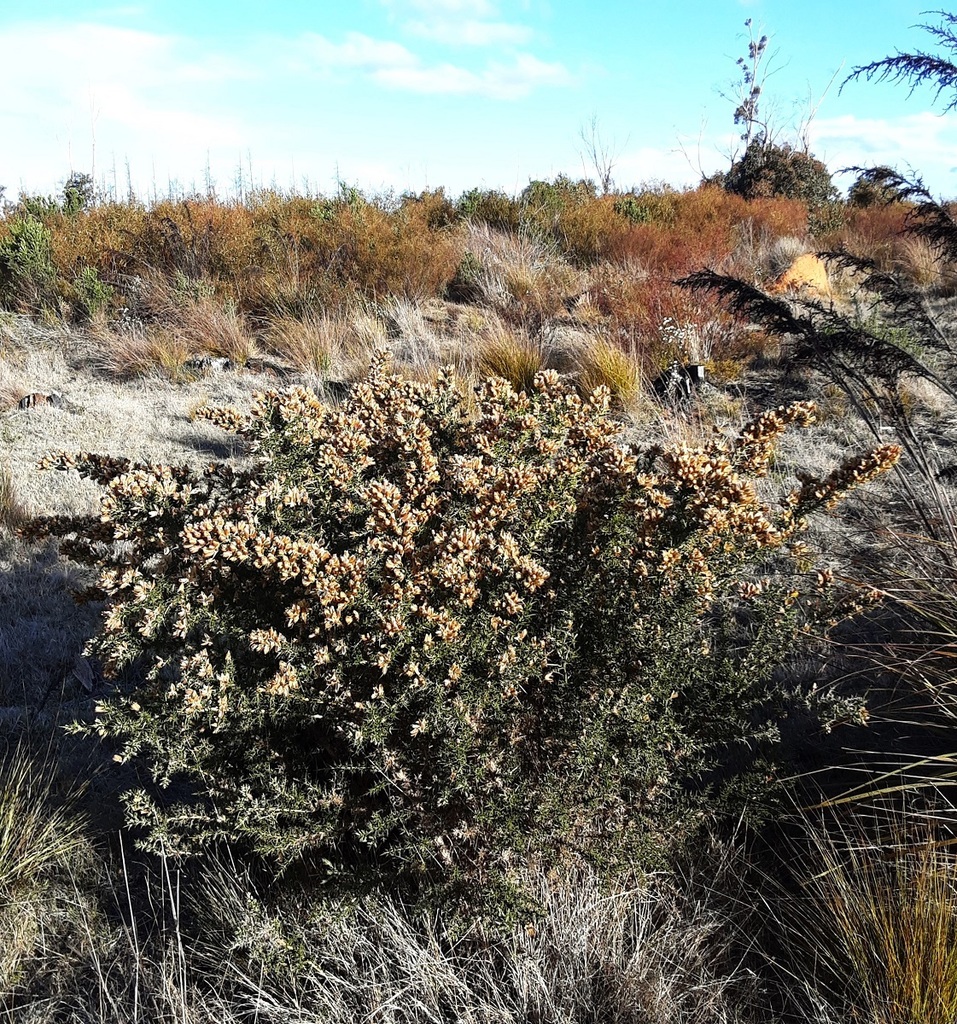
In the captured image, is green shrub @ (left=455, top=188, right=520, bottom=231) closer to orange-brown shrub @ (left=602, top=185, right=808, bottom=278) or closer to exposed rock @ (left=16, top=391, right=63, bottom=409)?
orange-brown shrub @ (left=602, top=185, right=808, bottom=278)

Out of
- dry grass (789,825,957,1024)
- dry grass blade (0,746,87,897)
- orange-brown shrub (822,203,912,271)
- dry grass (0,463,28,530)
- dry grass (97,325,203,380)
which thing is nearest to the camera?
dry grass (789,825,957,1024)

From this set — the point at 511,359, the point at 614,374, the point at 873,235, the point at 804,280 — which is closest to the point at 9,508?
the point at 511,359

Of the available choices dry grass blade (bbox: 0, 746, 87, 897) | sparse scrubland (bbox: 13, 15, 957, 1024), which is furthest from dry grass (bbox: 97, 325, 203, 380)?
dry grass blade (bbox: 0, 746, 87, 897)

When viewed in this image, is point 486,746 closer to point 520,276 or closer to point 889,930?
point 889,930

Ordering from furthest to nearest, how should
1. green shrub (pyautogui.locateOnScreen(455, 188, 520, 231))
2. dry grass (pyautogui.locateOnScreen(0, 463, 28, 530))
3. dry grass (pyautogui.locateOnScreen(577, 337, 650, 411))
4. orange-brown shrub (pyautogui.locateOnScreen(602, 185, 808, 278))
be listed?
green shrub (pyautogui.locateOnScreen(455, 188, 520, 231))
orange-brown shrub (pyautogui.locateOnScreen(602, 185, 808, 278))
dry grass (pyautogui.locateOnScreen(577, 337, 650, 411))
dry grass (pyautogui.locateOnScreen(0, 463, 28, 530))

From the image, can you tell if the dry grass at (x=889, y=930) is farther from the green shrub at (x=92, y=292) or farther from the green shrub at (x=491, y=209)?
the green shrub at (x=491, y=209)

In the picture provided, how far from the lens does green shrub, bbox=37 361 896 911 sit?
200cm

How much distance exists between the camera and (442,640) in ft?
6.49

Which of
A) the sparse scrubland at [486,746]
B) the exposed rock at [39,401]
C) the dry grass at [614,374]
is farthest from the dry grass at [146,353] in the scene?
the sparse scrubland at [486,746]

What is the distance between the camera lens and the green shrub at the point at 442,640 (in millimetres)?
2004

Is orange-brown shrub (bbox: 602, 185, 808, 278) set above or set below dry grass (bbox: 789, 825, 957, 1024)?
above

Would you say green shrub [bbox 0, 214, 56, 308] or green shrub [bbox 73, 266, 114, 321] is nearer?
green shrub [bbox 73, 266, 114, 321]

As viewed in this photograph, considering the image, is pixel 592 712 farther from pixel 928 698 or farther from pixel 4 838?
pixel 4 838

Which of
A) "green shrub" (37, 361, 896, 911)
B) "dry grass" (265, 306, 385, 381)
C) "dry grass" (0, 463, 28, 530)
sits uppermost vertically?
"dry grass" (265, 306, 385, 381)
